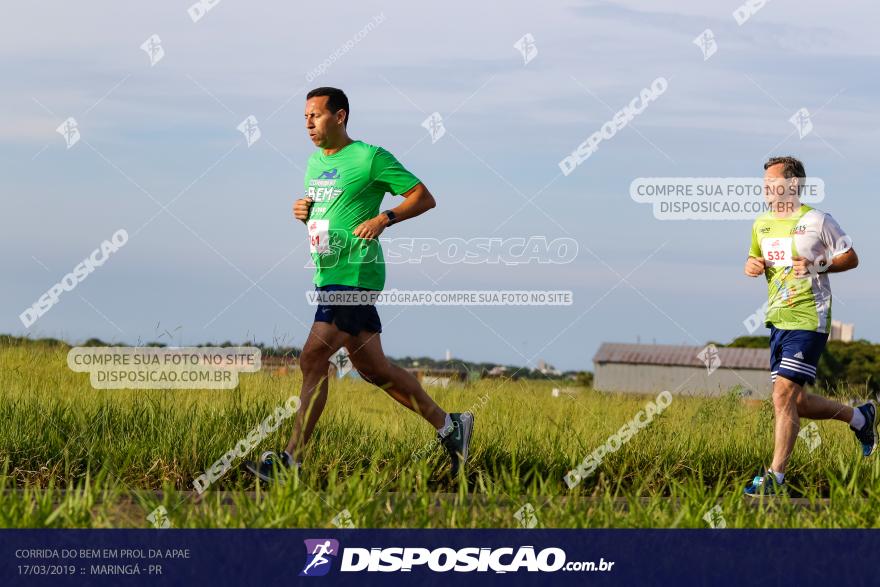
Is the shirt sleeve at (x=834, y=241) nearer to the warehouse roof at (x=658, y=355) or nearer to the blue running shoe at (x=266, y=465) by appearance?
the blue running shoe at (x=266, y=465)

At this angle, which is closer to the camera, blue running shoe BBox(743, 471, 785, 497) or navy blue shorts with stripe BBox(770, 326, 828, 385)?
blue running shoe BBox(743, 471, 785, 497)

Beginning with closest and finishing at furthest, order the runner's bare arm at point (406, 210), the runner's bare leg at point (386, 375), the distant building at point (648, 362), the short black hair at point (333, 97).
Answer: the runner's bare arm at point (406, 210) < the runner's bare leg at point (386, 375) < the short black hair at point (333, 97) < the distant building at point (648, 362)

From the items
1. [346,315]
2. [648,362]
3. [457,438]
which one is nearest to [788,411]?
[457,438]

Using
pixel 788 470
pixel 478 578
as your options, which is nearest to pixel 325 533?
pixel 478 578

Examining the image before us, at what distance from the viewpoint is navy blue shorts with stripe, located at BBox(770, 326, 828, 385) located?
285 inches

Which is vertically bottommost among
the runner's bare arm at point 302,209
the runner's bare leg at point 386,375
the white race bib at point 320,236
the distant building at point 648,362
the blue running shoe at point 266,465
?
the blue running shoe at point 266,465

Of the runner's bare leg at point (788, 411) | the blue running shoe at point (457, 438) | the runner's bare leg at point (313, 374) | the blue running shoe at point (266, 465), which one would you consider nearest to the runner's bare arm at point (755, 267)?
the runner's bare leg at point (788, 411)

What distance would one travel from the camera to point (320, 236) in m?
6.68

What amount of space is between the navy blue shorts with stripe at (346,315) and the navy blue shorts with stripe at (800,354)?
276 cm

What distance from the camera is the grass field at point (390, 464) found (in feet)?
16.7

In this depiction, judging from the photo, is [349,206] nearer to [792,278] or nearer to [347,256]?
[347,256]

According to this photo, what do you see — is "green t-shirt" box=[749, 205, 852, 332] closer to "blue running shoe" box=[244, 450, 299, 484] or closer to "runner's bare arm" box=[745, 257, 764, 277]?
"runner's bare arm" box=[745, 257, 764, 277]

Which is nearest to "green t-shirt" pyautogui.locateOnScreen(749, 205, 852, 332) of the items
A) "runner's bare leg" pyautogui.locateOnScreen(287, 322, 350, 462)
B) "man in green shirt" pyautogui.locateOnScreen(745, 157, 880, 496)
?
"man in green shirt" pyautogui.locateOnScreen(745, 157, 880, 496)

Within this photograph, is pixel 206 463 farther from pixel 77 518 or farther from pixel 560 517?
pixel 560 517
